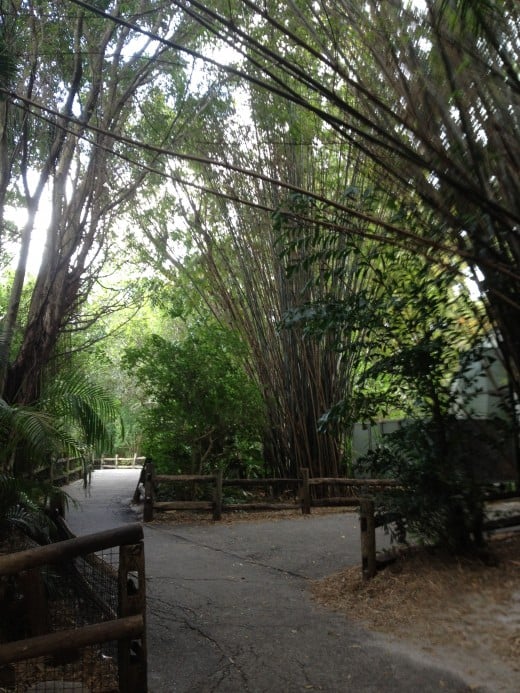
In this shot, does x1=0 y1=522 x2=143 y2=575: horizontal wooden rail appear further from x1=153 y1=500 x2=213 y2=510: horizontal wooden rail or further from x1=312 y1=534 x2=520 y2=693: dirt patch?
x1=153 y1=500 x2=213 y2=510: horizontal wooden rail

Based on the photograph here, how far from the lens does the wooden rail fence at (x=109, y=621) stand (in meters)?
2.83

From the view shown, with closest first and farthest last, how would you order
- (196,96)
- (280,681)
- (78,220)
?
(280,681), (78,220), (196,96)

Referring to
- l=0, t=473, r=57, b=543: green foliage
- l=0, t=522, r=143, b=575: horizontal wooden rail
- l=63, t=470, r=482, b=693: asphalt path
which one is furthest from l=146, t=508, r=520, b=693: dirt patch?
l=0, t=473, r=57, b=543: green foliage

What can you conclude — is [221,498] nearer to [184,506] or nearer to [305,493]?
[184,506]

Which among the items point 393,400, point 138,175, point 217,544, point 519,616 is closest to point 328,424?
point 393,400

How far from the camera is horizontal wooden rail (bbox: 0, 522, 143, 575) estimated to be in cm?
285

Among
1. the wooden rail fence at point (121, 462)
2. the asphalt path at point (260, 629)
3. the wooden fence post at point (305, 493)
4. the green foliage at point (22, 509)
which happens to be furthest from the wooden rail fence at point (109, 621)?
the wooden rail fence at point (121, 462)

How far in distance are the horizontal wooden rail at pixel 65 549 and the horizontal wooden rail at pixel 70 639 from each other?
0.98 ft

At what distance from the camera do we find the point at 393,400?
5527mm

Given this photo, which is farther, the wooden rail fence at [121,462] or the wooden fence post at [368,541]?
the wooden rail fence at [121,462]

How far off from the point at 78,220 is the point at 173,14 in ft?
9.86

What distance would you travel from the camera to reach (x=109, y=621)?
312 cm

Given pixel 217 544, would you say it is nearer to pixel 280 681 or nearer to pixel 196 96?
pixel 280 681

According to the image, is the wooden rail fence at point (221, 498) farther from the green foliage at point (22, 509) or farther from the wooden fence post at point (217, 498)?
the green foliage at point (22, 509)
